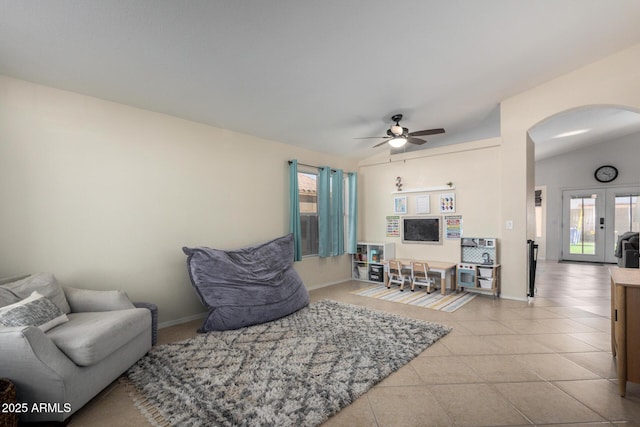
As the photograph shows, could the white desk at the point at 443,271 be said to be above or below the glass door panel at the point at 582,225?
below

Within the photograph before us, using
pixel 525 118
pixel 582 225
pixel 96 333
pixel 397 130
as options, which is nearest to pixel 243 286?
pixel 96 333

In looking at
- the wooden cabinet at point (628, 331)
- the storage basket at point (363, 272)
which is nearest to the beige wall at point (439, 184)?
the storage basket at point (363, 272)

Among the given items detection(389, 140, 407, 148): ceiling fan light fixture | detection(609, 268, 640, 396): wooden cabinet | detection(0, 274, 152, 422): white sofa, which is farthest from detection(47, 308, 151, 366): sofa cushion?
detection(389, 140, 407, 148): ceiling fan light fixture

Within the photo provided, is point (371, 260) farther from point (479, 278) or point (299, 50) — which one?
point (299, 50)

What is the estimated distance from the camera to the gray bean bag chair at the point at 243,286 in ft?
10.7

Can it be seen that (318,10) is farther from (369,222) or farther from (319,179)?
(369,222)

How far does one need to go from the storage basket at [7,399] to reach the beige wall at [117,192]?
1.34 metres

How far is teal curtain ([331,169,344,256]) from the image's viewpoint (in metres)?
5.51

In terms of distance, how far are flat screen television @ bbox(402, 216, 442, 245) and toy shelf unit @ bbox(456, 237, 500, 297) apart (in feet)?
1.46

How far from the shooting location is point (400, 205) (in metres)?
5.75

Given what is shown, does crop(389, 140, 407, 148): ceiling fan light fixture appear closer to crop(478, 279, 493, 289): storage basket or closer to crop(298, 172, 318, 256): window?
crop(298, 172, 318, 256): window

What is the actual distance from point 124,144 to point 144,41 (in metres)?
1.27

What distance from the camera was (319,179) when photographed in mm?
5387

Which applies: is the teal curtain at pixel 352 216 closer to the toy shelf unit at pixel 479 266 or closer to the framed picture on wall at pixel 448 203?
the framed picture on wall at pixel 448 203
